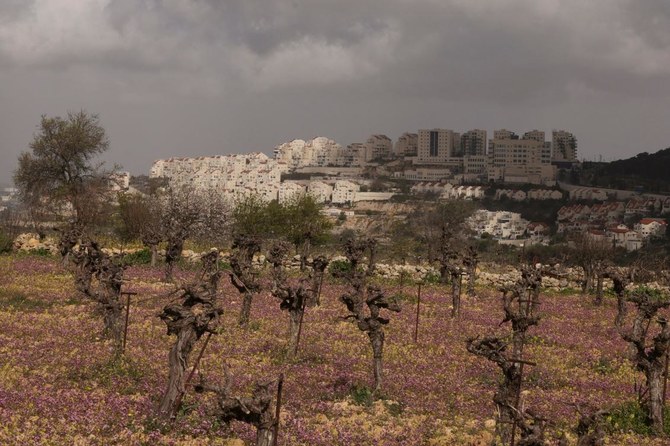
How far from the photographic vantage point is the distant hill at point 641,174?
549 ft

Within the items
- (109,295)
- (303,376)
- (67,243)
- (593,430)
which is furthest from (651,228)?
(593,430)

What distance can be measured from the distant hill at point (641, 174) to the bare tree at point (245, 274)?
148 m

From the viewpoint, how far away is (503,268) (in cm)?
4950

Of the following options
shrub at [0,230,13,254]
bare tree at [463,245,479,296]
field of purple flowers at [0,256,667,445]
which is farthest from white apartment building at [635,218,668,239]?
shrub at [0,230,13,254]

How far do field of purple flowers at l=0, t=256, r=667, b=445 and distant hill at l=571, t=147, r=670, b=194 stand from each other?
15239 centimetres

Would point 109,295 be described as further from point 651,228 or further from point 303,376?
point 651,228

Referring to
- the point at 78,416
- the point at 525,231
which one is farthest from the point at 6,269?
the point at 525,231

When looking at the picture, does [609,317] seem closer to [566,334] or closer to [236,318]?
[566,334]

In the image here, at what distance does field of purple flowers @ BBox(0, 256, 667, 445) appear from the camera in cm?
1230

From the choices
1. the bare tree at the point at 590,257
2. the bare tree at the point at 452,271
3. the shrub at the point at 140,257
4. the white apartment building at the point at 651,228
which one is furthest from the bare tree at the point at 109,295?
the white apartment building at the point at 651,228

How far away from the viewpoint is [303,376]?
54.9 feet

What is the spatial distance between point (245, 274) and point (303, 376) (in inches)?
413

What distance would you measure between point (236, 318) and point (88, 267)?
6608 millimetres

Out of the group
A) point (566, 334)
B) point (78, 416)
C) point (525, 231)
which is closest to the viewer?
point (78, 416)
